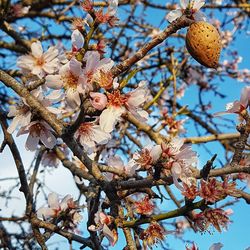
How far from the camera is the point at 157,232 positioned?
1.65 metres

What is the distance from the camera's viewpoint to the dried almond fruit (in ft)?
5.13

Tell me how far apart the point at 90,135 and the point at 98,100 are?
376 millimetres

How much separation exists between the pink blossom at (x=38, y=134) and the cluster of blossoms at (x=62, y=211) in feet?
1.46

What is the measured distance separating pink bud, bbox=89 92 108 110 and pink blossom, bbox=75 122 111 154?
321mm

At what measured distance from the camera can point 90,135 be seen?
1.91 m

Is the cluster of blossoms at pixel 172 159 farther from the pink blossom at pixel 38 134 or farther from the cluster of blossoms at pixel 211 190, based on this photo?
the pink blossom at pixel 38 134

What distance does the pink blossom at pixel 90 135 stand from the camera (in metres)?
1.89

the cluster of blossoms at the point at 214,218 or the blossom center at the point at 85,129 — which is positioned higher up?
the blossom center at the point at 85,129

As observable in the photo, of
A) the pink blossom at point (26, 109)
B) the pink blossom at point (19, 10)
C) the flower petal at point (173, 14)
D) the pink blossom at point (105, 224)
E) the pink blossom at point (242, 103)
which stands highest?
the pink blossom at point (19, 10)

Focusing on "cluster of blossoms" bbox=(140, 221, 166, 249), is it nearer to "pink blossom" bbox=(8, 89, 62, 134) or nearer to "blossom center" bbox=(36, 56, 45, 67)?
"pink blossom" bbox=(8, 89, 62, 134)

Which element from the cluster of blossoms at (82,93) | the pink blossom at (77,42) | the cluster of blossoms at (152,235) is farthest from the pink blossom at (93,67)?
the cluster of blossoms at (152,235)

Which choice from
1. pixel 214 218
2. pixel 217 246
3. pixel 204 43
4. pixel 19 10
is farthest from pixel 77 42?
pixel 19 10

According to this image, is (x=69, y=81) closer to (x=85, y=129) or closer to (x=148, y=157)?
(x=85, y=129)

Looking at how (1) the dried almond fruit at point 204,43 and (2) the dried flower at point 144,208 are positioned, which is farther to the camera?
(2) the dried flower at point 144,208
